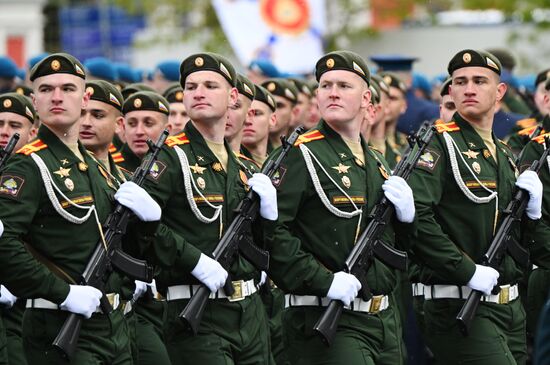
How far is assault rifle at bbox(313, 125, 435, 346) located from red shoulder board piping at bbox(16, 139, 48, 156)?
1812 mm

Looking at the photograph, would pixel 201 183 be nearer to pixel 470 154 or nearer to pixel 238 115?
pixel 238 115

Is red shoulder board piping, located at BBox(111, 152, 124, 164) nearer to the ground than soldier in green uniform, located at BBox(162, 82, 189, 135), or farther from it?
nearer to the ground

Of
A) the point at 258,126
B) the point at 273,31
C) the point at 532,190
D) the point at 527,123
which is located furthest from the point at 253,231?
the point at 273,31

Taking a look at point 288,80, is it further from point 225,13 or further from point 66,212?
point 225,13

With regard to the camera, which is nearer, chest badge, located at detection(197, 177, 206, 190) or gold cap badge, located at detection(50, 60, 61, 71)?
gold cap badge, located at detection(50, 60, 61, 71)

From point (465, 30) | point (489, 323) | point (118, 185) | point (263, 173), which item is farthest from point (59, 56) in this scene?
point (465, 30)

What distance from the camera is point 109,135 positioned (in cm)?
930

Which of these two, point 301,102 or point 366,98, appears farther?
point 301,102

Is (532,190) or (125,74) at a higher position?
(125,74)

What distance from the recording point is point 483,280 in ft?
28.7

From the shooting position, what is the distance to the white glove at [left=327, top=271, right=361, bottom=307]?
8.16 m

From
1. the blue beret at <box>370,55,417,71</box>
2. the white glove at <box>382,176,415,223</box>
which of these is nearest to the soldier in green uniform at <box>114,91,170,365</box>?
the white glove at <box>382,176,415,223</box>

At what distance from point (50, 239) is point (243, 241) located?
1226mm

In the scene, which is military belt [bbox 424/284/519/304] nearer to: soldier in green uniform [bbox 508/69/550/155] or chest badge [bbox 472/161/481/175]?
chest badge [bbox 472/161/481/175]
